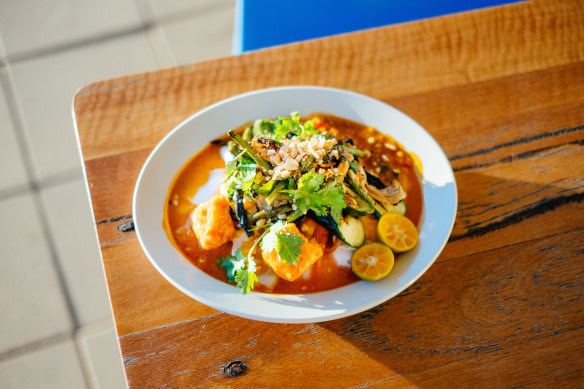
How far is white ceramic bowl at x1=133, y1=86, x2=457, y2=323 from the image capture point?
5.36 feet

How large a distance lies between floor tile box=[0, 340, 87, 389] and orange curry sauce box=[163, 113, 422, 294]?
5.40ft

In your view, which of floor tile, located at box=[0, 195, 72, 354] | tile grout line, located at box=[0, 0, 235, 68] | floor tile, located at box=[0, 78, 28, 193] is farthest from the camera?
tile grout line, located at box=[0, 0, 235, 68]

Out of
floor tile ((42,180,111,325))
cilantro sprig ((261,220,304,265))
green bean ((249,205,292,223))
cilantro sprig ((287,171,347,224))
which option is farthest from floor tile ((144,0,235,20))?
cilantro sprig ((261,220,304,265))

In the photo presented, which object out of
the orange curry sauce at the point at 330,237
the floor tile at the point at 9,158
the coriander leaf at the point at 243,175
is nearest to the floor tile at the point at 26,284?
the floor tile at the point at 9,158

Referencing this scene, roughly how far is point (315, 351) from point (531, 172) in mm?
1238

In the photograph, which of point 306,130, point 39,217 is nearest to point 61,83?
point 39,217

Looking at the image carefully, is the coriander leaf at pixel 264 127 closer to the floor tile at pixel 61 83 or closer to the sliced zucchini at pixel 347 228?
the sliced zucchini at pixel 347 228

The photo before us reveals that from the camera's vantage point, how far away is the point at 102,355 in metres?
2.98

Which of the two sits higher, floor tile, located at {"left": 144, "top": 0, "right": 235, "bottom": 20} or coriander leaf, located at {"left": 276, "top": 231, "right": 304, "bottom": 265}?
floor tile, located at {"left": 144, "top": 0, "right": 235, "bottom": 20}

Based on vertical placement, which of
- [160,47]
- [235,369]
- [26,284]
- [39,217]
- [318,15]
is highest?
[160,47]

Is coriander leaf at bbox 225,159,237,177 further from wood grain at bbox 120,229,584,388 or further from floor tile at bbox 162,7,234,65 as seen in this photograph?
floor tile at bbox 162,7,234,65

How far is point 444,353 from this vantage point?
172 cm

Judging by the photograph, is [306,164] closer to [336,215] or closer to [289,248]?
[336,215]

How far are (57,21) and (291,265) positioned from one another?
363 cm
